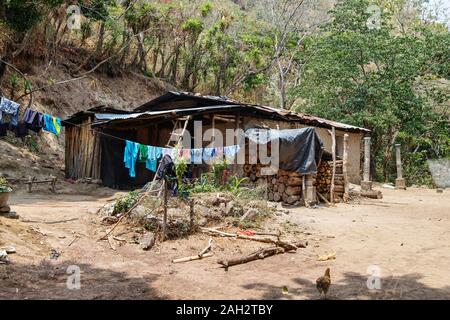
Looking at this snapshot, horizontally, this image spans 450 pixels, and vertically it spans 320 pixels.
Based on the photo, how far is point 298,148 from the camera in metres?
11.3

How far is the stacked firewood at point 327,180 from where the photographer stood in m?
12.5

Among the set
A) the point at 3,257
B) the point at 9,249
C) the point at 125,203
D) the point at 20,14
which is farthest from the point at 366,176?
the point at 3,257

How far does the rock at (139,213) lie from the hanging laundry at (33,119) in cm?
517

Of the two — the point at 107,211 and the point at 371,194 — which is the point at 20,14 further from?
the point at 371,194

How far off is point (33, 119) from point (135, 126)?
4.42 m

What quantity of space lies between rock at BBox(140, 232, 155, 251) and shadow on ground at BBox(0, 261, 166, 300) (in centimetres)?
109

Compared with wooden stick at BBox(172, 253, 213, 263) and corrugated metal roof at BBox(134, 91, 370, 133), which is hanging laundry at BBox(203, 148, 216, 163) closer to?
corrugated metal roof at BBox(134, 91, 370, 133)

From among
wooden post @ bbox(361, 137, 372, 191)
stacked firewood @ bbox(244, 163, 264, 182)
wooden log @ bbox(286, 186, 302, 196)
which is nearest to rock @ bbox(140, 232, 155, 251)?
wooden log @ bbox(286, 186, 302, 196)

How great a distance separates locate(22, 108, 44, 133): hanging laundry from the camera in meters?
10.8

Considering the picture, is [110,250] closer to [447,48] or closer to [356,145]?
[356,145]

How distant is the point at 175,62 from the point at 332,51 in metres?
10.0

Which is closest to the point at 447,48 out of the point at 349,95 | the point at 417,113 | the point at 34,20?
the point at 417,113
